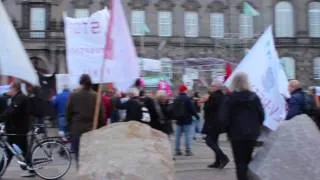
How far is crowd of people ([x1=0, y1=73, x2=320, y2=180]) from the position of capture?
27.7 feet

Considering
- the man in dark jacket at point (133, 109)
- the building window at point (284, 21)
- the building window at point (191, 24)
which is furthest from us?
the building window at point (284, 21)

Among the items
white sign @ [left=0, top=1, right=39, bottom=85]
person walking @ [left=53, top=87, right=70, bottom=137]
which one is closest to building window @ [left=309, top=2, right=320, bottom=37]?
person walking @ [left=53, top=87, right=70, bottom=137]

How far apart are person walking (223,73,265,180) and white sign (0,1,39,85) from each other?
2865mm

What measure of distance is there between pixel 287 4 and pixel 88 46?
3971 cm

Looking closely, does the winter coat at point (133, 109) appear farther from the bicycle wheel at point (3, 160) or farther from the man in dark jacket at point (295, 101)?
the man in dark jacket at point (295, 101)

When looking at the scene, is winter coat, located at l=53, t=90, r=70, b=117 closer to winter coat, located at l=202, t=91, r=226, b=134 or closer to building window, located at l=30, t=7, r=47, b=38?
winter coat, located at l=202, t=91, r=226, b=134

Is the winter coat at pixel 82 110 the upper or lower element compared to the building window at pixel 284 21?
lower

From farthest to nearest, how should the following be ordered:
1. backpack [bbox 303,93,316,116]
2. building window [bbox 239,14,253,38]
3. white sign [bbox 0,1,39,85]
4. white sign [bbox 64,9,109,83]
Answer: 1. building window [bbox 239,14,253,38]
2. white sign [bbox 64,9,109,83]
3. backpack [bbox 303,93,316,116]
4. white sign [bbox 0,1,39,85]

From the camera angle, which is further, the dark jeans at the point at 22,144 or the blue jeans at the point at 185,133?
the blue jeans at the point at 185,133

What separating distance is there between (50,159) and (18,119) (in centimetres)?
87

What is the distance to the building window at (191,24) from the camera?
47.6m

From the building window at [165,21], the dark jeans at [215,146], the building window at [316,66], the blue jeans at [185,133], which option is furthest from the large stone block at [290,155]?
the building window at [316,66]

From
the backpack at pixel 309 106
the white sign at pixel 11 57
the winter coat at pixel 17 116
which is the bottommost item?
the backpack at pixel 309 106

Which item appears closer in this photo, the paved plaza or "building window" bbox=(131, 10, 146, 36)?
the paved plaza
